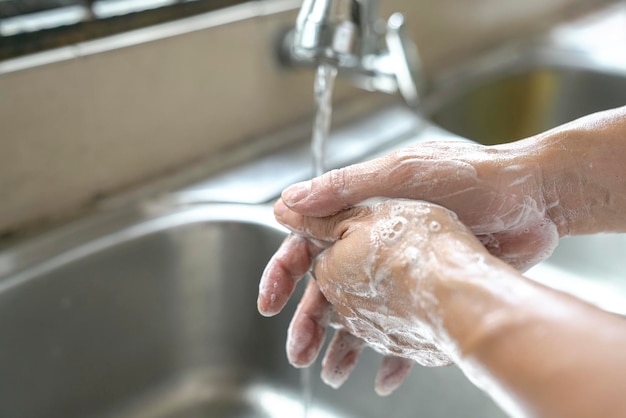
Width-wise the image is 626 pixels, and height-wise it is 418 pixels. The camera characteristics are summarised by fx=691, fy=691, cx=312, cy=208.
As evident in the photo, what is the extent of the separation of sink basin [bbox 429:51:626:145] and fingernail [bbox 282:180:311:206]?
65 centimetres

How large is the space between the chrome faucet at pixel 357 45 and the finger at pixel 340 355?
299mm

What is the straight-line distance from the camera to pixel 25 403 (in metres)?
0.68

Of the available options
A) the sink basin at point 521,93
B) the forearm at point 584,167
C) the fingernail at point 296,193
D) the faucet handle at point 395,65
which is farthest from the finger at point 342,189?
the sink basin at point 521,93

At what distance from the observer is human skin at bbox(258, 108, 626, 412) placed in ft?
1.75

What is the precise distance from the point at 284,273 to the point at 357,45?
31cm

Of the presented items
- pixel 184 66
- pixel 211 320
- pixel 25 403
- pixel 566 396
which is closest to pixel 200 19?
pixel 184 66

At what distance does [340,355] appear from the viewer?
0.62m

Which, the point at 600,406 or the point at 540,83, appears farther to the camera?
the point at 540,83

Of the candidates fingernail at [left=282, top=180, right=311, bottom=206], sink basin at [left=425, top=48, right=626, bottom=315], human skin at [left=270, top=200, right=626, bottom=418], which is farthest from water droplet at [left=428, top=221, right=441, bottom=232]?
sink basin at [left=425, top=48, right=626, bottom=315]

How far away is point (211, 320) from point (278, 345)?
0.08m

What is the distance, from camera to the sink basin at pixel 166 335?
2.23ft

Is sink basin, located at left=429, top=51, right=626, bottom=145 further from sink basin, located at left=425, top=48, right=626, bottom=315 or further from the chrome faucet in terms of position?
the chrome faucet

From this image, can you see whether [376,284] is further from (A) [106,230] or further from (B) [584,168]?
(A) [106,230]

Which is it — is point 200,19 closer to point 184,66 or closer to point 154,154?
point 184,66
